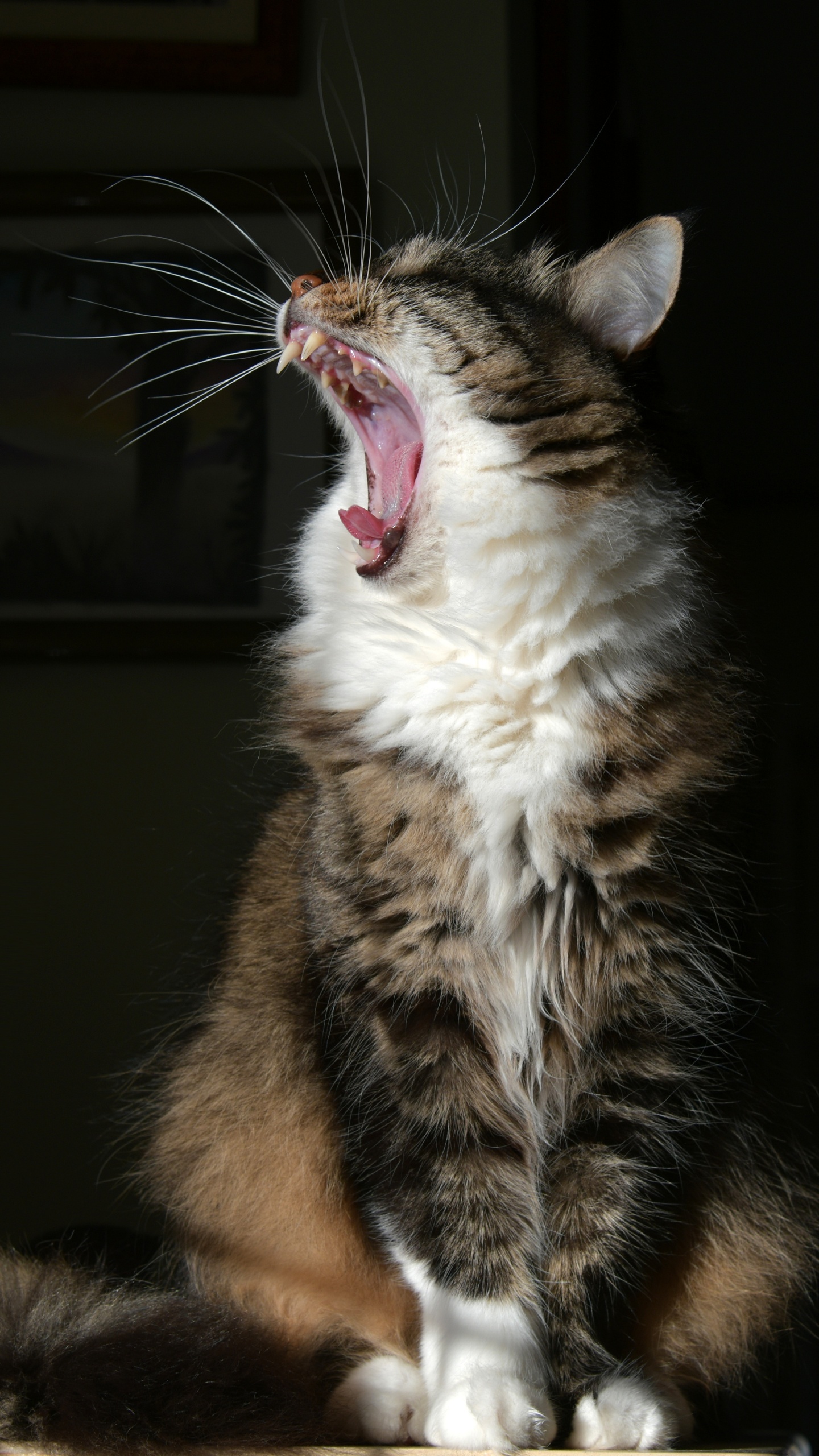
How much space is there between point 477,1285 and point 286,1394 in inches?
6.7

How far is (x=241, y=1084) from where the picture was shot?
1117 mm

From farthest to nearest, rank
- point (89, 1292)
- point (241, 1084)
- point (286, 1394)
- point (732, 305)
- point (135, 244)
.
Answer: point (732, 305) < point (135, 244) < point (241, 1084) < point (89, 1292) < point (286, 1394)

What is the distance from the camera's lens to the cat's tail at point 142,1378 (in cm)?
75

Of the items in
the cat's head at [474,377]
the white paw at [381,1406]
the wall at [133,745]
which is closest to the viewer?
the white paw at [381,1406]

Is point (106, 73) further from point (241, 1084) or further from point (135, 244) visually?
point (241, 1084)

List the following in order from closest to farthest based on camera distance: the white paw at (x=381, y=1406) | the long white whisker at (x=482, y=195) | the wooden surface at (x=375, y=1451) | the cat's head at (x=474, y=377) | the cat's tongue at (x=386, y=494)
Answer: the wooden surface at (x=375, y=1451), the white paw at (x=381, y=1406), the cat's head at (x=474, y=377), the cat's tongue at (x=386, y=494), the long white whisker at (x=482, y=195)

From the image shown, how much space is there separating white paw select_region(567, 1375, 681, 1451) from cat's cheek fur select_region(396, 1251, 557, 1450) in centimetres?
3

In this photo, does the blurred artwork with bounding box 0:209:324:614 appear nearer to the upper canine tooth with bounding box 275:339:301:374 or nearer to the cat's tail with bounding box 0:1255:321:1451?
the upper canine tooth with bounding box 275:339:301:374

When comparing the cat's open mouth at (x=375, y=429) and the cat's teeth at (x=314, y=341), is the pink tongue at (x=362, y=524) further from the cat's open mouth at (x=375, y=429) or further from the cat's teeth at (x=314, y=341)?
the cat's teeth at (x=314, y=341)

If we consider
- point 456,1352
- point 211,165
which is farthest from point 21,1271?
point 211,165

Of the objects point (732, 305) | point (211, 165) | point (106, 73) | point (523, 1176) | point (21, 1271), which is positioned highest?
point (106, 73)

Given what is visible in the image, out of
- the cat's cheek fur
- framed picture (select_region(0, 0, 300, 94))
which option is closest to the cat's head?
the cat's cheek fur

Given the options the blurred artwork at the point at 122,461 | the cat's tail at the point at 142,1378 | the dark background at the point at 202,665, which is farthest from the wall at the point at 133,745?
the cat's tail at the point at 142,1378

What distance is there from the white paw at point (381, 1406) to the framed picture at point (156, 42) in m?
1.91
